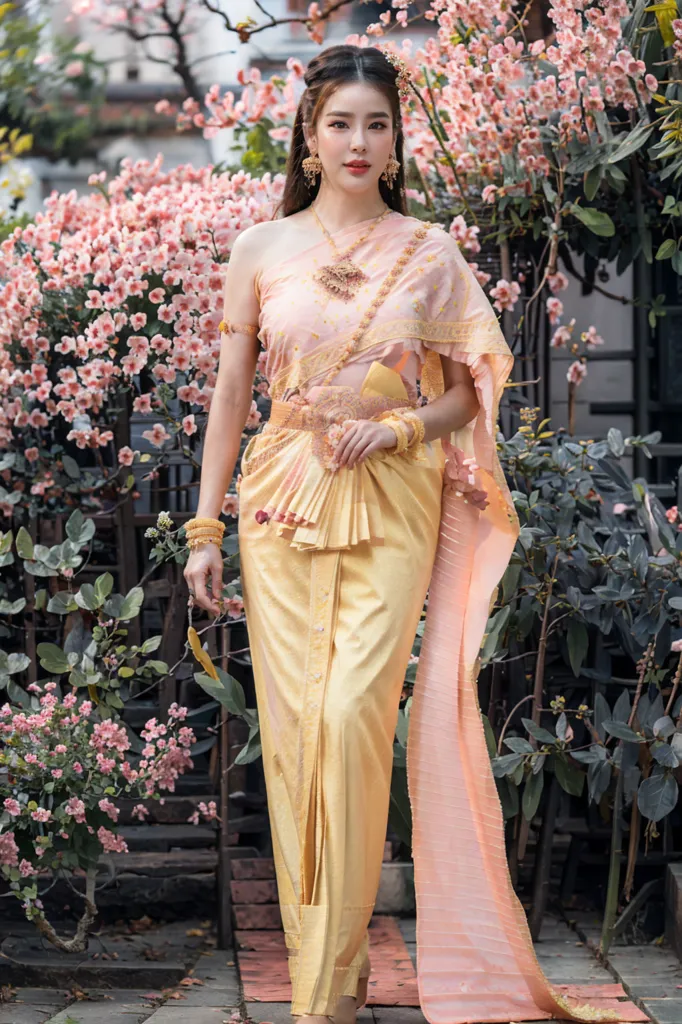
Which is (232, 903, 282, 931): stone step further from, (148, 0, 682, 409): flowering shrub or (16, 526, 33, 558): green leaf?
(148, 0, 682, 409): flowering shrub

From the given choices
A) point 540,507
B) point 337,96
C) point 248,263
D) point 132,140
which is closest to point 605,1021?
point 540,507

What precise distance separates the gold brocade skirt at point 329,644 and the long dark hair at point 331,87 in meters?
0.44

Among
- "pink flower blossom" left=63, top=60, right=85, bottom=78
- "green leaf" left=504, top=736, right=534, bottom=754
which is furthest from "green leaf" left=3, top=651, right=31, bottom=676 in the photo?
"pink flower blossom" left=63, top=60, right=85, bottom=78

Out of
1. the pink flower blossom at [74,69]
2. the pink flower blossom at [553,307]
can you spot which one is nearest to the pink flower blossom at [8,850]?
the pink flower blossom at [553,307]

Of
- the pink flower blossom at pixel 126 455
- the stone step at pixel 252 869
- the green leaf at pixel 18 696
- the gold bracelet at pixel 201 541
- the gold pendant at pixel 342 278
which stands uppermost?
the gold pendant at pixel 342 278

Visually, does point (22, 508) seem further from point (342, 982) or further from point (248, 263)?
point (342, 982)

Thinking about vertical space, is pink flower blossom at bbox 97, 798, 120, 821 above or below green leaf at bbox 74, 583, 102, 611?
below

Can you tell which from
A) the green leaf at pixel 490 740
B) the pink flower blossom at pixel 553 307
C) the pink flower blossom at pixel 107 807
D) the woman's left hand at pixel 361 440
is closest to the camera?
the woman's left hand at pixel 361 440

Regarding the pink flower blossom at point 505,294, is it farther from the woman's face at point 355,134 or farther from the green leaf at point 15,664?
the green leaf at point 15,664

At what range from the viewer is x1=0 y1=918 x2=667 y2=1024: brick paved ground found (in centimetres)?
287

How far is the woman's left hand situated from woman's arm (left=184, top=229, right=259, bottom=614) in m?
0.33

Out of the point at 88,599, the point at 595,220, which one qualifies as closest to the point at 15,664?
the point at 88,599

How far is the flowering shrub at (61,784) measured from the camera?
303 cm

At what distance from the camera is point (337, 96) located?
8.77 ft
